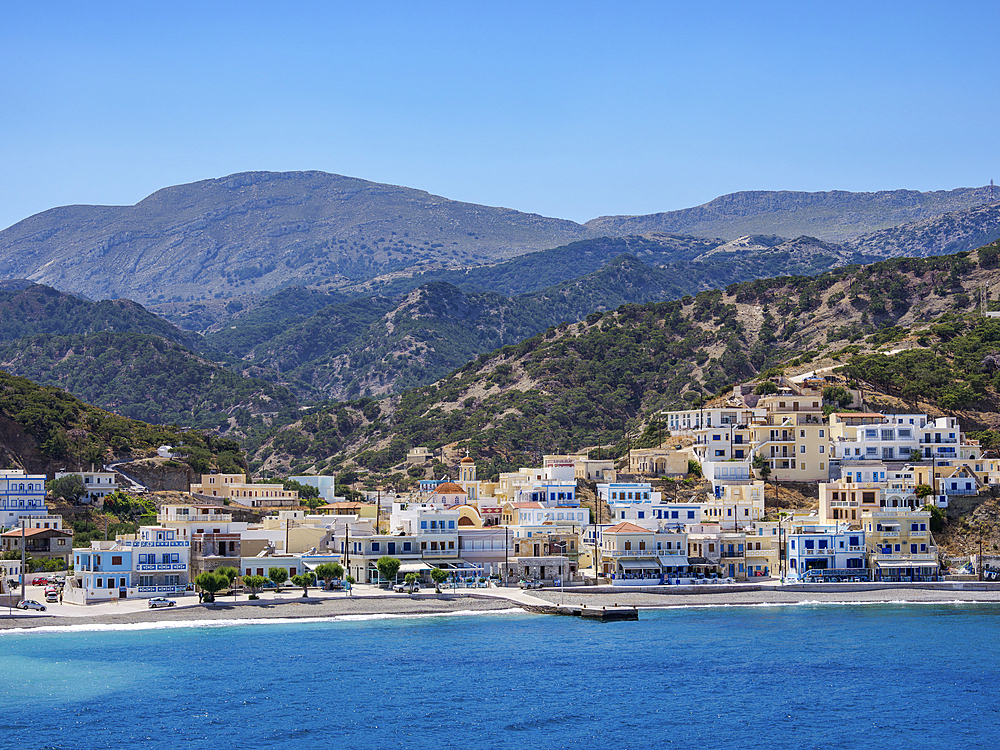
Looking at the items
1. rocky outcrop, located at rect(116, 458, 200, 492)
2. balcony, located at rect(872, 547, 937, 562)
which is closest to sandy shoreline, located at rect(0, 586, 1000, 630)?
balcony, located at rect(872, 547, 937, 562)

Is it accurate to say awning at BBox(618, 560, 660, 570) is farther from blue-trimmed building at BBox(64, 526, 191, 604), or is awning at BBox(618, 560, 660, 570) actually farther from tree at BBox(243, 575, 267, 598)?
blue-trimmed building at BBox(64, 526, 191, 604)

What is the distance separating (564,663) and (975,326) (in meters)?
91.6

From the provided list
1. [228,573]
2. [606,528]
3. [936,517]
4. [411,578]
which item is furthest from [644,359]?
[228,573]

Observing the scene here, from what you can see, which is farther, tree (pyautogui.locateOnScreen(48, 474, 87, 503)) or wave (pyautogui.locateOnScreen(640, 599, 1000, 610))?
tree (pyautogui.locateOnScreen(48, 474, 87, 503))

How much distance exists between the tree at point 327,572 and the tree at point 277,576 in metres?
1.94

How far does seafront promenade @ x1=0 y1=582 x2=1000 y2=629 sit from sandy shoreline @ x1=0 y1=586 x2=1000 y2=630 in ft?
0.16

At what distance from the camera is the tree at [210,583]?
74.3 metres

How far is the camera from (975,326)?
139375 millimetres

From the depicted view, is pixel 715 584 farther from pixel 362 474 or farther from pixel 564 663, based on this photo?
pixel 362 474

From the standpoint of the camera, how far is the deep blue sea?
4884cm

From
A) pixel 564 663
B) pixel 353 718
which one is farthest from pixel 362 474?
pixel 353 718

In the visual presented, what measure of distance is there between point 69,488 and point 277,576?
95.7 ft

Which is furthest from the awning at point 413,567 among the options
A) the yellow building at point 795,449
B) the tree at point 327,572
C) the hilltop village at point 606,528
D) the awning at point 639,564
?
the yellow building at point 795,449

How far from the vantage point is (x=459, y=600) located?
3027 inches
